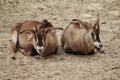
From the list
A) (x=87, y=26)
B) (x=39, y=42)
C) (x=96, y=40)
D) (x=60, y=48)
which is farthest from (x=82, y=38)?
(x=39, y=42)

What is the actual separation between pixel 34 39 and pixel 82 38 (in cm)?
107

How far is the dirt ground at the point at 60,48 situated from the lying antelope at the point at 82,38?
168 mm

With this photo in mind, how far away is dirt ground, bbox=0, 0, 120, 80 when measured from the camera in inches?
339

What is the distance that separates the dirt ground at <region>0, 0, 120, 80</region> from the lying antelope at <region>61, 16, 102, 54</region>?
0.55 ft

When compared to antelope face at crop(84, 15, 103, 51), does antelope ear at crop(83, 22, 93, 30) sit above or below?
above

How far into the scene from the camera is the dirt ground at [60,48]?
8.62 meters

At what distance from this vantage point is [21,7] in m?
13.7

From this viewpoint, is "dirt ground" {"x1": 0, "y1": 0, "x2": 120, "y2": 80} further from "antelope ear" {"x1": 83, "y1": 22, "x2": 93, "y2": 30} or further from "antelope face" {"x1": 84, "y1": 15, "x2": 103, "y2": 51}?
"antelope ear" {"x1": 83, "y1": 22, "x2": 93, "y2": 30}

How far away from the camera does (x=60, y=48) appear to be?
406 inches

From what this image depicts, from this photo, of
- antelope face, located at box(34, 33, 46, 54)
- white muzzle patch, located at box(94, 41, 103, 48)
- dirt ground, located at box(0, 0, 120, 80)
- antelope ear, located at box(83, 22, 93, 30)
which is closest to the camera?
dirt ground, located at box(0, 0, 120, 80)

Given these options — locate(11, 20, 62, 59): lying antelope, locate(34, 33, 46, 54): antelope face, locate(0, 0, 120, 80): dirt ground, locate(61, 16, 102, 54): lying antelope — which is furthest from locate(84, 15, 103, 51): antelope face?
locate(34, 33, 46, 54): antelope face

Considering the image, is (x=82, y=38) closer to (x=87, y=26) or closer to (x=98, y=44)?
(x=87, y=26)

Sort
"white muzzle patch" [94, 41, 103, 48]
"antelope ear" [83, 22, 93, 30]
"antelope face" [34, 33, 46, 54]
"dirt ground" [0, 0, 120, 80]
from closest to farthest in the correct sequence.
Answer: "dirt ground" [0, 0, 120, 80]
"antelope face" [34, 33, 46, 54]
"white muzzle patch" [94, 41, 103, 48]
"antelope ear" [83, 22, 93, 30]

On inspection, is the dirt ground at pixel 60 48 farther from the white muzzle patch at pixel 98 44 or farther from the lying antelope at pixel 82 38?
the white muzzle patch at pixel 98 44
